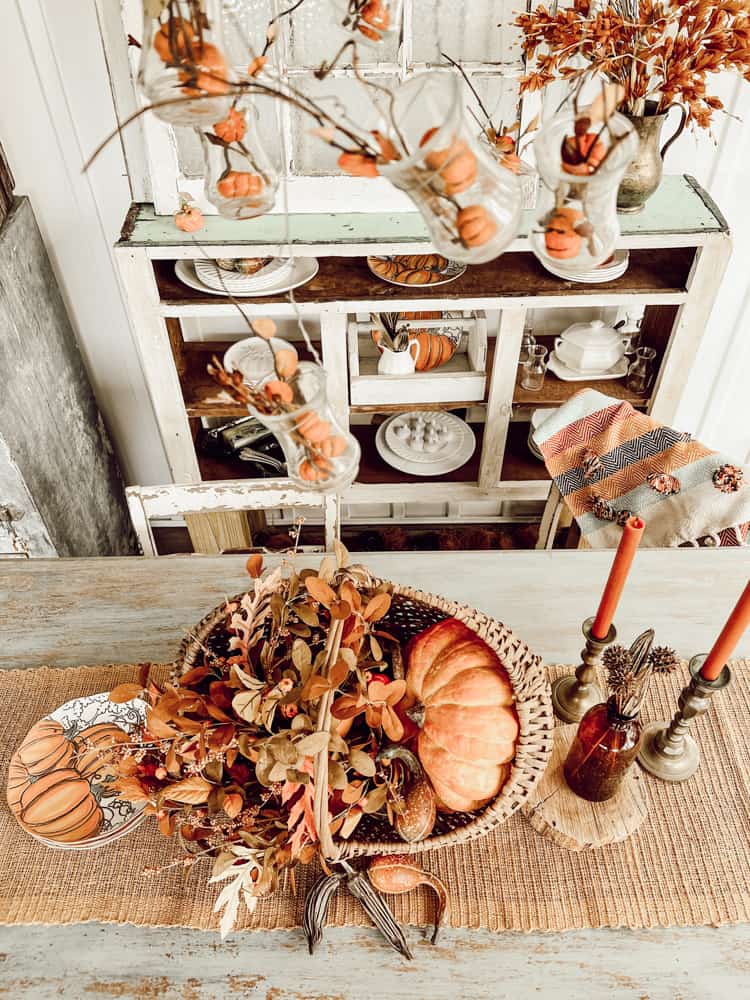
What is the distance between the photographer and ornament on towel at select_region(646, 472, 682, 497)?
1.43 m

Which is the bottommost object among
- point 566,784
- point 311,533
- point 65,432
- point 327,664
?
point 311,533

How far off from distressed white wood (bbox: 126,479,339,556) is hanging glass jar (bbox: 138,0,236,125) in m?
1.01

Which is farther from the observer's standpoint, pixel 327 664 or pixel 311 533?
pixel 311 533

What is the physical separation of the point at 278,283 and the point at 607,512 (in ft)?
2.98

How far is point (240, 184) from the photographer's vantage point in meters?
0.72

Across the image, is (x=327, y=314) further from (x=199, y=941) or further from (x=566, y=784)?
(x=199, y=941)

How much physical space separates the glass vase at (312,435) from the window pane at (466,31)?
45.3 inches

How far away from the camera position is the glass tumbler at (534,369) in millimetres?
1981

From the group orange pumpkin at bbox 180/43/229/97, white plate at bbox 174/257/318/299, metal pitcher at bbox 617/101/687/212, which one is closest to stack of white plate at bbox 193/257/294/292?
white plate at bbox 174/257/318/299

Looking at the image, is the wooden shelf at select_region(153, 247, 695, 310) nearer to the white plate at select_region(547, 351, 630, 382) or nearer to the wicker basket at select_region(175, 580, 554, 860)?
the white plate at select_region(547, 351, 630, 382)

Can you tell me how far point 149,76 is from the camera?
527 mm

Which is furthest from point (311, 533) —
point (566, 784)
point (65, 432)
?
point (566, 784)

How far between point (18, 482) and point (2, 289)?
444 mm

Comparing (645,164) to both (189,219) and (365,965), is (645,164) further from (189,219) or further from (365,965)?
(365,965)
